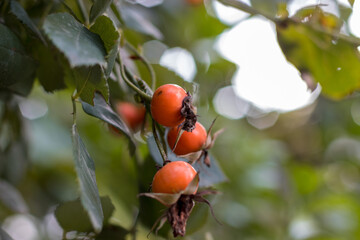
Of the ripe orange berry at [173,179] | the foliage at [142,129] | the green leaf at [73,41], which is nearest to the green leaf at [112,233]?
the foliage at [142,129]

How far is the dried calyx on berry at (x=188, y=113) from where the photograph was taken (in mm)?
707

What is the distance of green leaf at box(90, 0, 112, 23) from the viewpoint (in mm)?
695

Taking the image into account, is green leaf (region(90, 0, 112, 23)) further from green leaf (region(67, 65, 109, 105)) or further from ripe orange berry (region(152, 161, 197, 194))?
ripe orange berry (region(152, 161, 197, 194))

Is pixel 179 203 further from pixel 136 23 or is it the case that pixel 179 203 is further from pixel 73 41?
pixel 136 23

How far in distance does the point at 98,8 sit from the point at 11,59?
22 centimetres

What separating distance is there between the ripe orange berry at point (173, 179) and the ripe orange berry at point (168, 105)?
0.09 meters

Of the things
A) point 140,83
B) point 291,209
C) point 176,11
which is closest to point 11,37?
point 140,83

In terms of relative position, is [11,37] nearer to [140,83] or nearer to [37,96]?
[140,83]

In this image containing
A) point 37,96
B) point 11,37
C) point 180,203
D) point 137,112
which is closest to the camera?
point 180,203

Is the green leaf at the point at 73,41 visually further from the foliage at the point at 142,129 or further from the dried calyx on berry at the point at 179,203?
the dried calyx on berry at the point at 179,203

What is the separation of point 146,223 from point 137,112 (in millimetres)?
407

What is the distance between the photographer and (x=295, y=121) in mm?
3736

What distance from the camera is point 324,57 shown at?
131 cm

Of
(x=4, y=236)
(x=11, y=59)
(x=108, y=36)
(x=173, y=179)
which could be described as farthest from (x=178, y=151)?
(x=4, y=236)
